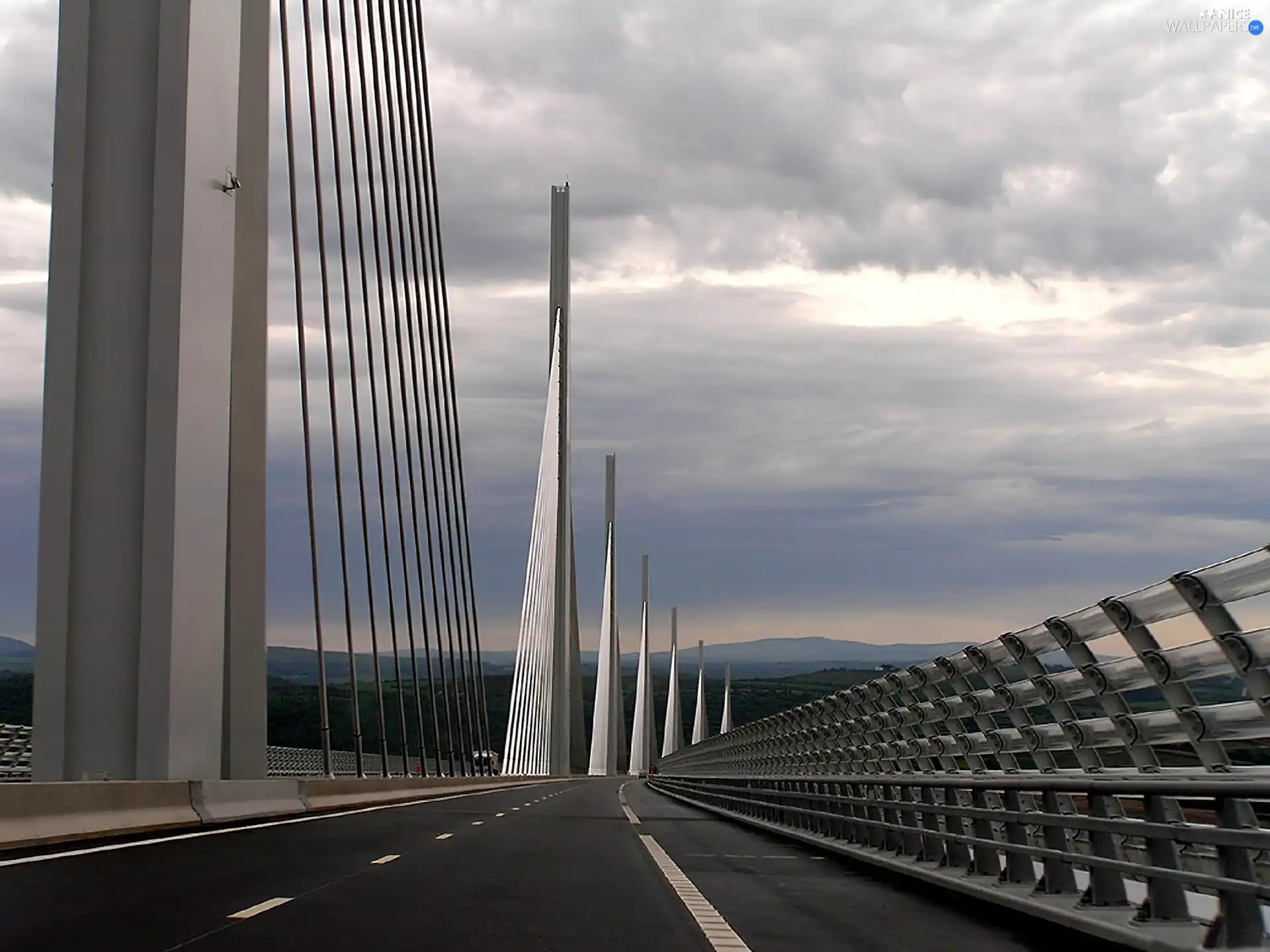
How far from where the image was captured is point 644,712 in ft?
395

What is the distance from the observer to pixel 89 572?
18.0 m

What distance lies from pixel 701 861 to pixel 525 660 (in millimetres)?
43228

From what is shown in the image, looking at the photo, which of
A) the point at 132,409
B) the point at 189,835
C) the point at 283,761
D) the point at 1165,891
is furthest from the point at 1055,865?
the point at 283,761

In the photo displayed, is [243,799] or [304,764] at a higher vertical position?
[243,799]

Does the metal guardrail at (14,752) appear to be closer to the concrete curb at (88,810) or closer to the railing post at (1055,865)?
the concrete curb at (88,810)

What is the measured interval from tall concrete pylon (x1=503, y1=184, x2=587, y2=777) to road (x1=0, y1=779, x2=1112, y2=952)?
1794 inches

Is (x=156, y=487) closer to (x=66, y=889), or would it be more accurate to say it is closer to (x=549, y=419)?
(x=66, y=889)

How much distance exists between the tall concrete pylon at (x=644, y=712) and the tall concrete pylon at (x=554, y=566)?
39.6 metres

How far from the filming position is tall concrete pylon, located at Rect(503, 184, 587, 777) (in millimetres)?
64500

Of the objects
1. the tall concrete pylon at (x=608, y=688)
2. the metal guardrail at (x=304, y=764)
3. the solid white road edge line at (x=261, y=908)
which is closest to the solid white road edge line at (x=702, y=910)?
the solid white road edge line at (x=261, y=908)

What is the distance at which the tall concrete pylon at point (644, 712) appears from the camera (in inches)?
4543

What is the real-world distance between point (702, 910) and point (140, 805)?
7.60 m

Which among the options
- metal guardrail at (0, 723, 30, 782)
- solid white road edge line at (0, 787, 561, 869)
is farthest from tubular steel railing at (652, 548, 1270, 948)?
metal guardrail at (0, 723, 30, 782)

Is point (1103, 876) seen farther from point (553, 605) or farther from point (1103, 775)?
point (553, 605)
